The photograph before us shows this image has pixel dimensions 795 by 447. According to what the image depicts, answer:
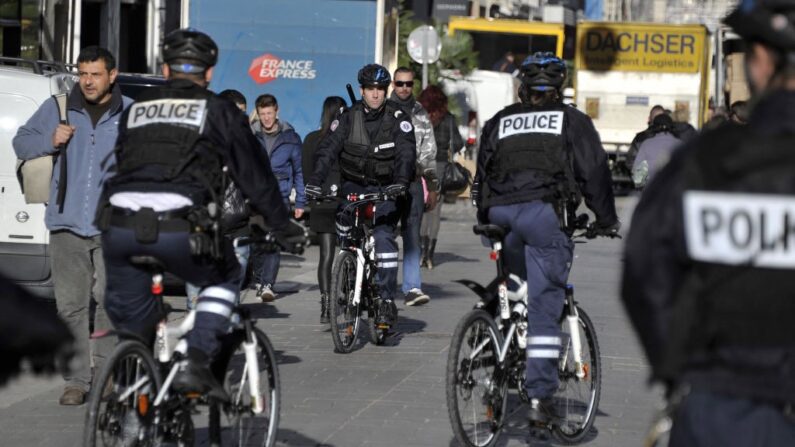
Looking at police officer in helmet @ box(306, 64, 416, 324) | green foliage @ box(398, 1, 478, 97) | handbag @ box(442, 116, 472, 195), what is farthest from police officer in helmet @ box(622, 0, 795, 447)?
green foliage @ box(398, 1, 478, 97)

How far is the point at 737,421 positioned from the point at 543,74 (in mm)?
4145

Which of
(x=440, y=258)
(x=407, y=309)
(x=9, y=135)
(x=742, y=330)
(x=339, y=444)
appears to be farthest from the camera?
(x=440, y=258)

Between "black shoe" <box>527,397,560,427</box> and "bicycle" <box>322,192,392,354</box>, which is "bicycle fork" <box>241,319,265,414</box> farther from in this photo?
"bicycle" <box>322,192,392,354</box>

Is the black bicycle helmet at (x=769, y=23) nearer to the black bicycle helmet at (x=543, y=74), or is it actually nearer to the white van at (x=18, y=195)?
the black bicycle helmet at (x=543, y=74)

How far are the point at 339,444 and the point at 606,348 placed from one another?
4209mm

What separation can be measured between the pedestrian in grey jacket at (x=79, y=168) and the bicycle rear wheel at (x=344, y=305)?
2.24 metres

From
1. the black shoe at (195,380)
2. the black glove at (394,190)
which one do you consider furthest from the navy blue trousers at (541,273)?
the black glove at (394,190)

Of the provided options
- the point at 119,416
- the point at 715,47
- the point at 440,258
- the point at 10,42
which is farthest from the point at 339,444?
the point at 715,47

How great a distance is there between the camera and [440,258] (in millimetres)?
19062

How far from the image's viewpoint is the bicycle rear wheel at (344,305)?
35.9 ft

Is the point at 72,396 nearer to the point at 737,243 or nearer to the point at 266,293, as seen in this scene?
the point at 266,293

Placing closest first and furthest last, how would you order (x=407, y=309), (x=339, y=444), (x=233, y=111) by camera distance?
(x=233, y=111), (x=339, y=444), (x=407, y=309)

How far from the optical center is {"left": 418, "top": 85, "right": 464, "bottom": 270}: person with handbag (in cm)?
1758

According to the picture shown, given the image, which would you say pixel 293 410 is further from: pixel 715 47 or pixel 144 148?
pixel 715 47
